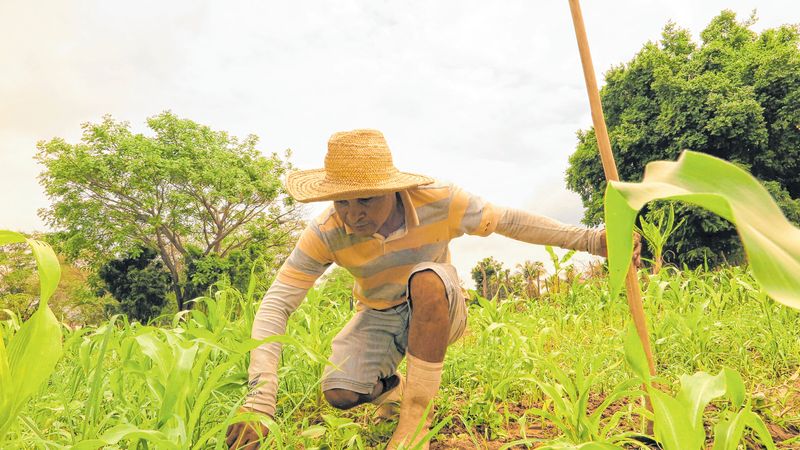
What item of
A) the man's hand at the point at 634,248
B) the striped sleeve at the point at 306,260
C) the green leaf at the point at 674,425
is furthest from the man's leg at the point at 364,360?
the green leaf at the point at 674,425

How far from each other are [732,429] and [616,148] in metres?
15.6

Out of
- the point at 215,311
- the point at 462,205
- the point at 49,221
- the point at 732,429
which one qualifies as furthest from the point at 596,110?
the point at 49,221

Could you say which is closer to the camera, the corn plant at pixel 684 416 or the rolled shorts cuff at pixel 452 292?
the corn plant at pixel 684 416

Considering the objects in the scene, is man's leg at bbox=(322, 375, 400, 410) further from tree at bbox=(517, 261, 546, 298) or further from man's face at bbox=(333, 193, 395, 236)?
tree at bbox=(517, 261, 546, 298)

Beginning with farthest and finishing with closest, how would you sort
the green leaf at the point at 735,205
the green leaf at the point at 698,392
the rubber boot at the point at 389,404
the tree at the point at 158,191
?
1. the tree at the point at 158,191
2. the rubber boot at the point at 389,404
3. the green leaf at the point at 698,392
4. the green leaf at the point at 735,205

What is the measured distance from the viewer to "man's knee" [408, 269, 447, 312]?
178 centimetres

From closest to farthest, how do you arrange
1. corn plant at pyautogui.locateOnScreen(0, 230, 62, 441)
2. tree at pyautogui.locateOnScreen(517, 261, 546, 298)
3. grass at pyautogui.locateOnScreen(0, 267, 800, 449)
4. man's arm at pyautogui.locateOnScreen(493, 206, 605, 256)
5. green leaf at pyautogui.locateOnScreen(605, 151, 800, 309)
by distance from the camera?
green leaf at pyautogui.locateOnScreen(605, 151, 800, 309) → corn plant at pyautogui.locateOnScreen(0, 230, 62, 441) → grass at pyautogui.locateOnScreen(0, 267, 800, 449) → man's arm at pyautogui.locateOnScreen(493, 206, 605, 256) → tree at pyautogui.locateOnScreen(517, 261, 546, 298)

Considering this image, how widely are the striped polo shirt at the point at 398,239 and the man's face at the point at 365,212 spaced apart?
59 mm

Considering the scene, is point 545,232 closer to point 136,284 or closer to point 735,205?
point 735,205

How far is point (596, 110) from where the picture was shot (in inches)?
62.3

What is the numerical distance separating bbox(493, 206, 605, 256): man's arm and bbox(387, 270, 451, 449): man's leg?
0.38 meters

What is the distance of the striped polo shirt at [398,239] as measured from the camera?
A: 198 cm

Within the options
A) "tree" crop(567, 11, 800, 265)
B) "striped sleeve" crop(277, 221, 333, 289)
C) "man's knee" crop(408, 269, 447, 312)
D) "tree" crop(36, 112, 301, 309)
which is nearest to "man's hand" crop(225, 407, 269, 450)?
"striped sleeve" crop(277, 221, 333, 289)

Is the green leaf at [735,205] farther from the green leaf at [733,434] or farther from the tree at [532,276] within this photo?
the tree at [532,276]
